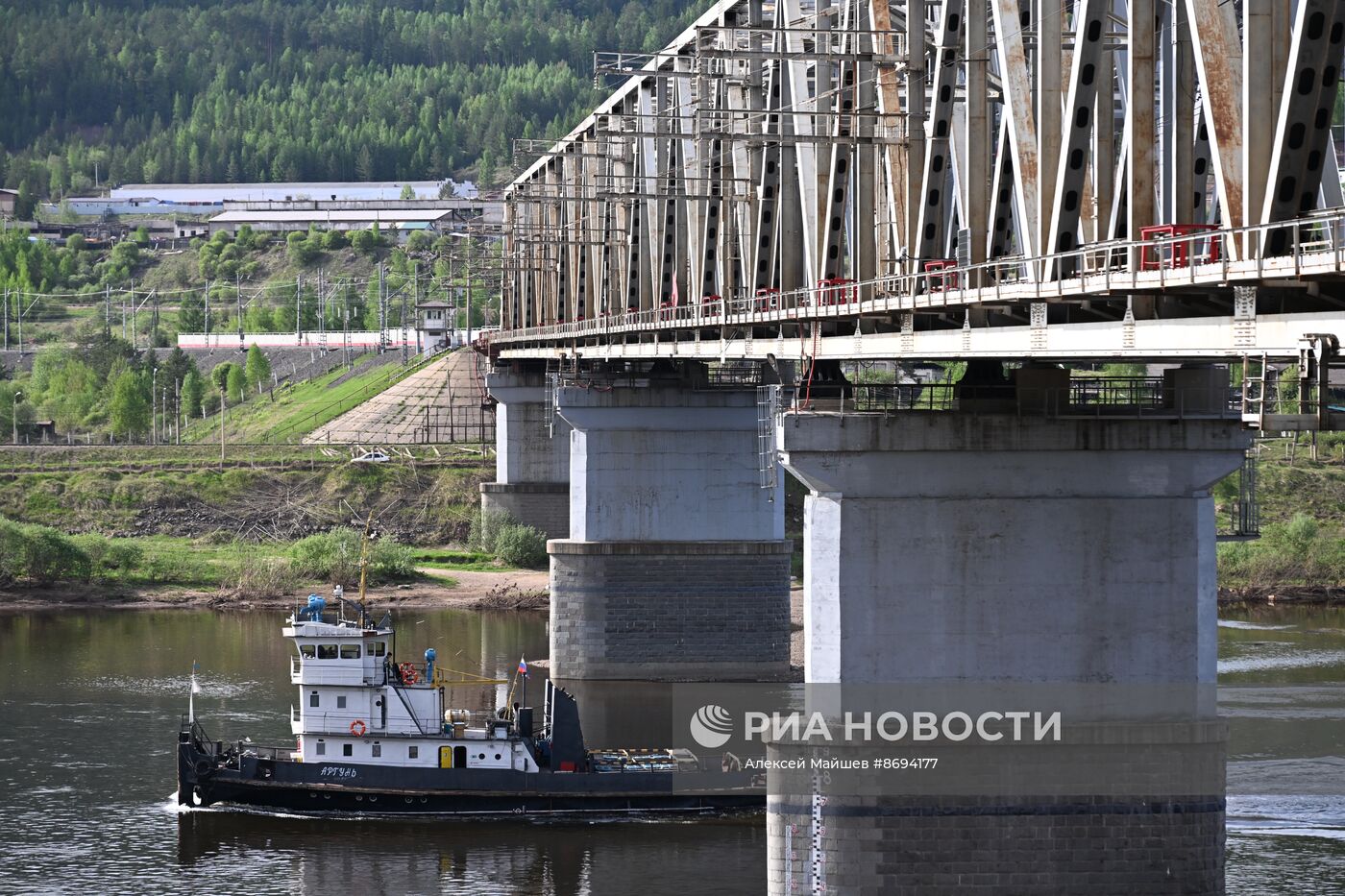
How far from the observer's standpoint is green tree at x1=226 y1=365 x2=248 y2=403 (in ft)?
550

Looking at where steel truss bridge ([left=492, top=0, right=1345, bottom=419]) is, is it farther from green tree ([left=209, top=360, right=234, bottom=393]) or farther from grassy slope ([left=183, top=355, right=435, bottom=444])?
green tree ([left=209, top=360, right=234, bottom=393])

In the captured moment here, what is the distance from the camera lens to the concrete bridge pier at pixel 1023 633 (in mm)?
34688

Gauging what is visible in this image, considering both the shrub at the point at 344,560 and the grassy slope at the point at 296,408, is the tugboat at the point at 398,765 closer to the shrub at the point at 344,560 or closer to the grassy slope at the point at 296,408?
the shrub at the point at 344,560

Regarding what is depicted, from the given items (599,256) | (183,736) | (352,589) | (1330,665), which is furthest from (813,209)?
(352,589)

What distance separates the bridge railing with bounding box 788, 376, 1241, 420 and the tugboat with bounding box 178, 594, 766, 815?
15840 mm

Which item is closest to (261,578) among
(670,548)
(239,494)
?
(239,494)

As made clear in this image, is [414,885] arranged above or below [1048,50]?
below

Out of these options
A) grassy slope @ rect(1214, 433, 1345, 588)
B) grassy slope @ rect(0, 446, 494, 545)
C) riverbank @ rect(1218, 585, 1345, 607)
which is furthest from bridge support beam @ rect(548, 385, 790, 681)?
grassy slope @ rect(0, 446, 494, 545)

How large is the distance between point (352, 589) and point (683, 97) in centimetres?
3602

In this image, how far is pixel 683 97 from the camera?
226 ft

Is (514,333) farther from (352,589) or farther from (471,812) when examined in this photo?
(471,812)

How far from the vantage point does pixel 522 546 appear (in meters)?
102

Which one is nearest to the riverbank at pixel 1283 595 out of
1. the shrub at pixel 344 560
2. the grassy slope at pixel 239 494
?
the shrub at pixel 344 560

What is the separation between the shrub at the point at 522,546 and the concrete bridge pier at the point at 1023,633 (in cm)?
6495
